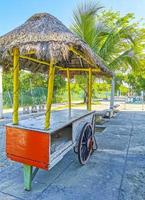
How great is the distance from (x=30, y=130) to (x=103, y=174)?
1.67 metres

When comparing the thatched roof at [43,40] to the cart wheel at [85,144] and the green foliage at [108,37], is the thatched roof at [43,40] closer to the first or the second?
the cart wheel at [85,144]

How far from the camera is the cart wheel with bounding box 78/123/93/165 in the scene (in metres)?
4.26

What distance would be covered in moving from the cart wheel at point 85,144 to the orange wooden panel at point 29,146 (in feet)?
3.94

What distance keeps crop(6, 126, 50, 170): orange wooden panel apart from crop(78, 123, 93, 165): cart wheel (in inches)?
47.3

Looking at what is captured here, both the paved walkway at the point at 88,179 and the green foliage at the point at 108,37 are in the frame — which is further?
the green foliage at the point at 108,37

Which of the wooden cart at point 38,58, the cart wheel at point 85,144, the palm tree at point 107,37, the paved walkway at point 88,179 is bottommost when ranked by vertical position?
the paved walkway at point 88,179

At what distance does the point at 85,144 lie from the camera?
456 centimetres

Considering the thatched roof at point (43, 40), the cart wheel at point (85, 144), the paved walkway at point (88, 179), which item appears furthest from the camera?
the cart wheel at point (85, 144)

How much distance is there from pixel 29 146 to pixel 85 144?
161 centimetres

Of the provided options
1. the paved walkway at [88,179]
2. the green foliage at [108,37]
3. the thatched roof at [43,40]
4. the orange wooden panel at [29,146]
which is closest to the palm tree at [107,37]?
the green foliage at [108,37]

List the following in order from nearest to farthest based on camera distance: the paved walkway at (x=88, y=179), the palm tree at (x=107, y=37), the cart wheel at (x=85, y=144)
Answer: the paved walkway at (x=88, y=179) → the cart wheel at (x=85, y=144) → the palm tree at (x=107, y=37)

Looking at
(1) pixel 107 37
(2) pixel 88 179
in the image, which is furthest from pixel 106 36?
(2) pixel 88 179

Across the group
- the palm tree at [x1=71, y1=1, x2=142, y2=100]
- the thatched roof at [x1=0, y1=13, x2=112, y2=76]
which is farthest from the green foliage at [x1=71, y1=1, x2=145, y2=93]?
the thatched roof at [x1=0, y1=13, x2=112, y2=76]

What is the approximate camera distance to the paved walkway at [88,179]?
3.25 m
